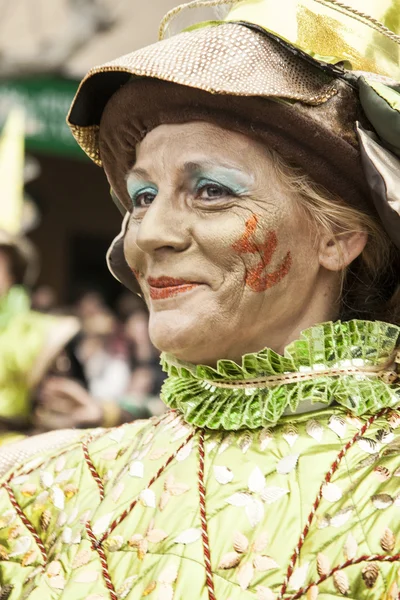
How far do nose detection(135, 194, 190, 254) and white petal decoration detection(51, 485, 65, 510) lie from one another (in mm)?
574

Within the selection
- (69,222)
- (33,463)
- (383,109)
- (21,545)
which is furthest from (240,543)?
(69,222)

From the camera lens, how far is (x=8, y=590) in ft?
6.31

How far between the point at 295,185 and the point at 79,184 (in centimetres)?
907

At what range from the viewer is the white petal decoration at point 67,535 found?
6.27ft

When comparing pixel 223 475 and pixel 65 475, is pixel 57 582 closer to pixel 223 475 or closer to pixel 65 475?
pixel 65 475

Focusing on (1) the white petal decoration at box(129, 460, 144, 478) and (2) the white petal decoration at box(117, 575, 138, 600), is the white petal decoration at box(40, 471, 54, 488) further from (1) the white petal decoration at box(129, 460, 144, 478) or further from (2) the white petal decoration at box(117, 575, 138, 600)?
(2) the white petal decoration at box(117, 575, 138, 600)

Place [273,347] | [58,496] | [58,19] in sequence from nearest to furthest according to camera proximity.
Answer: [273,347] < [58,496] < [58,19]

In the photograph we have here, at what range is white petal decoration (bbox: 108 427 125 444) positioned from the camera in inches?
83.2

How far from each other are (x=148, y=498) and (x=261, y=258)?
0.51 meters

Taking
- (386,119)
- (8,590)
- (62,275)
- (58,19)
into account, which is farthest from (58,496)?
(62,275)

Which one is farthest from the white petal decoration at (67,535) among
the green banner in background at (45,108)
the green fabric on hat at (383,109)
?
the green banner in background at (45,108)

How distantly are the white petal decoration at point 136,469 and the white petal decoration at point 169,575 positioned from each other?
27cm

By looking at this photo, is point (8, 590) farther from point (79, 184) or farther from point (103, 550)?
point (79, 184)

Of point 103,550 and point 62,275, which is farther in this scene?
point 62,275
